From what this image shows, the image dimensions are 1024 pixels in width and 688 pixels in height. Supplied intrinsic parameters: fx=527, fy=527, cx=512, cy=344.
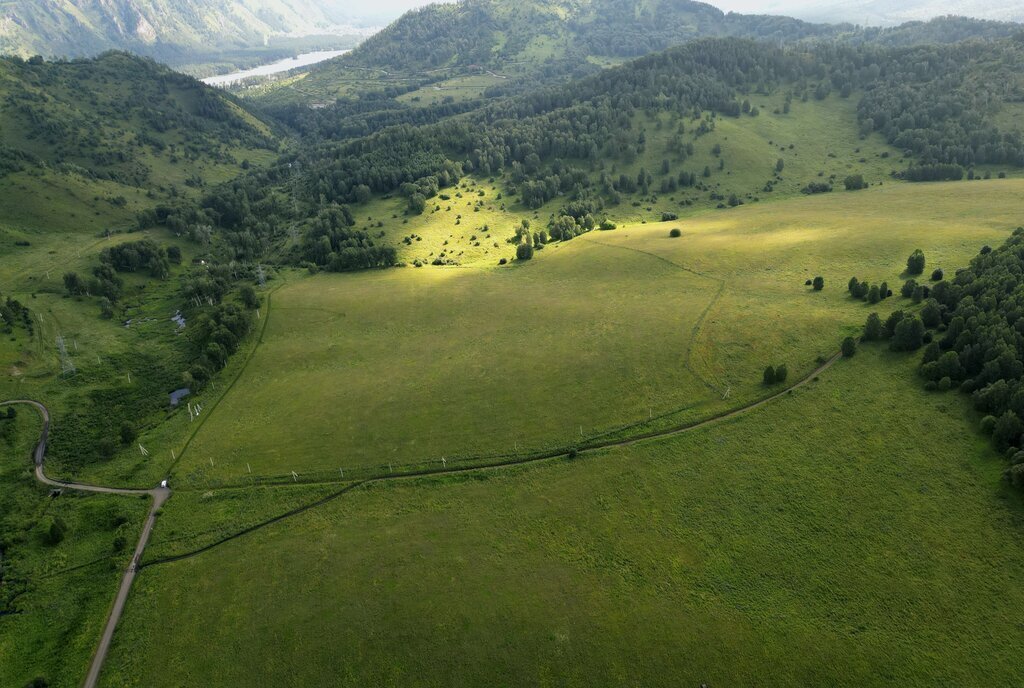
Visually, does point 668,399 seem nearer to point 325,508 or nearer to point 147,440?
point 325,508

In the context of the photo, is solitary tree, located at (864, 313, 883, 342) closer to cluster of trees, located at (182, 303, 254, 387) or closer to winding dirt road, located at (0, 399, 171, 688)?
winding dirt road, located at (0, 399, 171, 688)

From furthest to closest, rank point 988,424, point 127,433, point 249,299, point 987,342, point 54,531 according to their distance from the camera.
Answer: point 249,299 < point 127,433 < point 987,342 < point 54,531 < point 988,424

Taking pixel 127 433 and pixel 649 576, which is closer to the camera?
pixel 649 576

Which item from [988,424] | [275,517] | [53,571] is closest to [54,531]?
[53,571]

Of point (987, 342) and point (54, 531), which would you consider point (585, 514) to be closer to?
point (987, 342)

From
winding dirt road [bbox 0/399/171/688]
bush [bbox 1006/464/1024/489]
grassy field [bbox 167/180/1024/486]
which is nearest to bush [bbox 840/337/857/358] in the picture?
grassy field [bbox 167/180/1024/486]

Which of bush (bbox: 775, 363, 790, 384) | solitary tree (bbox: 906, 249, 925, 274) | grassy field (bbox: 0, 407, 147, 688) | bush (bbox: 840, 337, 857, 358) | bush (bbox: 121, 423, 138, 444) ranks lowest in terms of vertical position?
grassy field (bbox: 0, 407, 147, 688)

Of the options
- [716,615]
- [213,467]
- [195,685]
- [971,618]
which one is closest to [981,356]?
[971,618]
